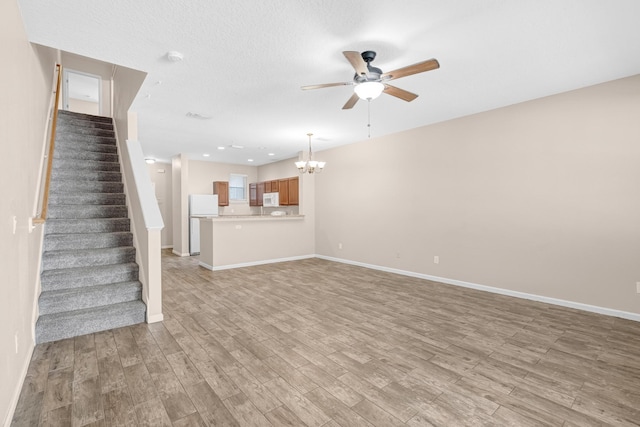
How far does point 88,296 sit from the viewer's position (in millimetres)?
3033

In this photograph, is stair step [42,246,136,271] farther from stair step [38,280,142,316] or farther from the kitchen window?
the kitchen window

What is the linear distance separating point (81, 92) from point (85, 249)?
5.64m

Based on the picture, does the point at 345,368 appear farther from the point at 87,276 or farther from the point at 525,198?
the point at 525,198

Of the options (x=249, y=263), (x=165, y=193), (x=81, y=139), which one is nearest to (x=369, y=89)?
(x=249, y=263)

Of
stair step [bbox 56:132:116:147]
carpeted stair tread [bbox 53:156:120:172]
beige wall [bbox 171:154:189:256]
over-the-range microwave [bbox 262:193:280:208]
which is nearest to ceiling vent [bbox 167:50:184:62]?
carpeted stair tread [bbox 53:156:120:172]

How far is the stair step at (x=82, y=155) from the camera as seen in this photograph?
437cm

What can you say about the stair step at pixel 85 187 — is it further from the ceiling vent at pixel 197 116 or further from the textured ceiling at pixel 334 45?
the ceiling vent at pixel 197 116

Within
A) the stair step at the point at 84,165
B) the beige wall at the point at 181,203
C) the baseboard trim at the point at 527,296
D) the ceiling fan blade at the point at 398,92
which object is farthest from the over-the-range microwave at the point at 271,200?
the ceiling fan blade at the point at 398,92

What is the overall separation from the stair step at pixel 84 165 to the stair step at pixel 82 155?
9 cm

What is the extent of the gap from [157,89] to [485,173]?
188 inches

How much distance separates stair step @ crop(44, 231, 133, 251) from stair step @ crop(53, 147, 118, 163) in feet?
5.21

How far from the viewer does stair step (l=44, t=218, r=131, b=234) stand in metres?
3.50

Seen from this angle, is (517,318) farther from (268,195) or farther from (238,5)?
(268,195)

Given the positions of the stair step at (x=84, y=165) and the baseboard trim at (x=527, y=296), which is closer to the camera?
the baseboard trim at (x=527, y=296)
